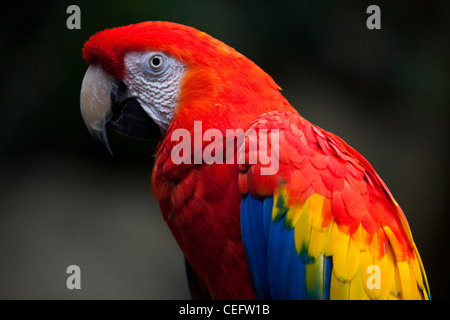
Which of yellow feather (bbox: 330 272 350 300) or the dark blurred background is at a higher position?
the dark blurred background

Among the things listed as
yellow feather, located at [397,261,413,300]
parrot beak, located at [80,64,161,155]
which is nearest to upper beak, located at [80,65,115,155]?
parrot beak, located at [80,64,161,155]

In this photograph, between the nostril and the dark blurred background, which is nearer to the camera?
the nostril

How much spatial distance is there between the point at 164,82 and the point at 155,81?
0.02 meters

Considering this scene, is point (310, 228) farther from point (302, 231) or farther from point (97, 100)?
point (97, 100)

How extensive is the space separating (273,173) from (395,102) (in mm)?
1639

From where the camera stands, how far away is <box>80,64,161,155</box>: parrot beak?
1.21 metres

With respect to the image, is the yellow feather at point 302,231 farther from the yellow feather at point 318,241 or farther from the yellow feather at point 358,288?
the yellow feather at point 358,288

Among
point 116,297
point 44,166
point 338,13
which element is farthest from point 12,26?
point 338,13

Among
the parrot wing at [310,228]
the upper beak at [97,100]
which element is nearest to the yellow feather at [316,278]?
the parrot wing at [310,228]

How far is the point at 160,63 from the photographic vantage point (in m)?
1.15

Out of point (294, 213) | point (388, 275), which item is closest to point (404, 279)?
point (388, 275)

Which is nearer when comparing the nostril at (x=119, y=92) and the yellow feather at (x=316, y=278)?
the yellow feather at (x=316, y=278)

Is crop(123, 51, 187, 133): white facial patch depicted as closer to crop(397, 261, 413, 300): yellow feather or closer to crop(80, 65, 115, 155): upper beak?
crop(80, 65, 115, 155): upper beak

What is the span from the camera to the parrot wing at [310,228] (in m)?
1.05
